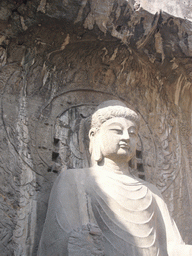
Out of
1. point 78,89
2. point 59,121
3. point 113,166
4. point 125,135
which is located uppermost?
point 78,89

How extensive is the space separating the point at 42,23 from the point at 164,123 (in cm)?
199

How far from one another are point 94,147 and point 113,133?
1.00 ft

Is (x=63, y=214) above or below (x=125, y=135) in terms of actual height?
below

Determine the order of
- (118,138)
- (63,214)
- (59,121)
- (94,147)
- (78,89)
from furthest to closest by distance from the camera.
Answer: (78,89) < (59,121) < (94,147) < (118,138) < (63,214)

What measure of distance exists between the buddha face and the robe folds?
20 centimetres

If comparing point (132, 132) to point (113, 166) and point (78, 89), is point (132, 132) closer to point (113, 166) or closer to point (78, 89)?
point (113, 166)

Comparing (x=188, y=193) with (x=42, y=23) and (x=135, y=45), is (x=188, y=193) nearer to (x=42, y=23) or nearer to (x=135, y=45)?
(x=135, y=45)

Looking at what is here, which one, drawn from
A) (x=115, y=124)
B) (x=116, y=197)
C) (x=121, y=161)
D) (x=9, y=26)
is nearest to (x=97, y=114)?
(x=115, y=124)

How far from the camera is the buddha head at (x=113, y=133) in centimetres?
426

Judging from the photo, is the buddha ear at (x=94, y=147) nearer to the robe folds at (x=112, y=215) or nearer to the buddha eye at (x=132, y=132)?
the robe folds at (x=112, y=215)

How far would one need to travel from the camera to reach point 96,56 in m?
5.14

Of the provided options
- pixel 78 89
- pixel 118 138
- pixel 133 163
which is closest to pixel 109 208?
pixel 118 138

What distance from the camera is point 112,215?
3887 millimetres

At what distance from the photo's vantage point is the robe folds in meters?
3.68
